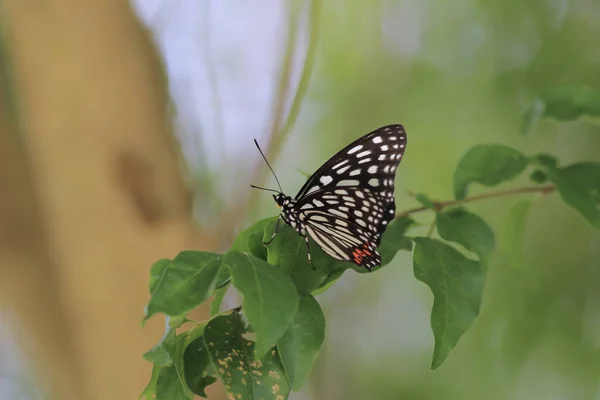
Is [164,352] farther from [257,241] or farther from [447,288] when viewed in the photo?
[447,288]

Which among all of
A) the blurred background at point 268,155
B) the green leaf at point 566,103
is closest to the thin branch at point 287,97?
the blurred background at point 268,155

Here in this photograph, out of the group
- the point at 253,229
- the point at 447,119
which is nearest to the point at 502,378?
the point at 447,119

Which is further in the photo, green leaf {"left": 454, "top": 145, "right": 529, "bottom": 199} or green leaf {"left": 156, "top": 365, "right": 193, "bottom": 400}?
green leaf {"left": 454, "top": 145, "right": 529, "bottom": 199}

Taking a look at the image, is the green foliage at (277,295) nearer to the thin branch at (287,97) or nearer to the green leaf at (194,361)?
the green leaf at (194,361)

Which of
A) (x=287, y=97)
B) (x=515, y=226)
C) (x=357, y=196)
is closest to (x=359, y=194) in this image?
(x=357, y=196)

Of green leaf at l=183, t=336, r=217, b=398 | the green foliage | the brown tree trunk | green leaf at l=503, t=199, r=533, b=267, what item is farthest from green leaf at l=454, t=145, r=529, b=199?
the brown tree trunk

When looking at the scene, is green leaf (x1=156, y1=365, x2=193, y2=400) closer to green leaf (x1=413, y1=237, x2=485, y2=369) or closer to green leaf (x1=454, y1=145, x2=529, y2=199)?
green leaf (x1=413, y1=237, x2=485, y2=369)

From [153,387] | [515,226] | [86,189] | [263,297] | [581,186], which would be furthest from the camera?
[86,189]
